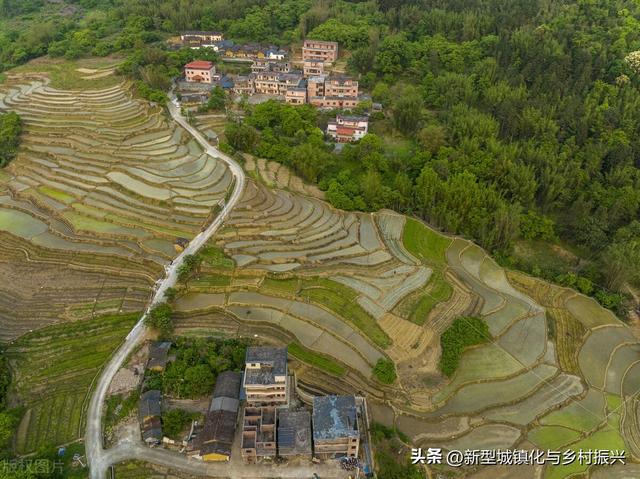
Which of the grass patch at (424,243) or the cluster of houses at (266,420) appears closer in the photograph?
the cluster of houses at (266,420)

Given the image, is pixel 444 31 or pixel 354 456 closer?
pixel 354 456

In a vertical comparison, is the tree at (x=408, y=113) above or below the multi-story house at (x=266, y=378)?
above

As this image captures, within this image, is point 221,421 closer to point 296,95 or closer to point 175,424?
point 175,424

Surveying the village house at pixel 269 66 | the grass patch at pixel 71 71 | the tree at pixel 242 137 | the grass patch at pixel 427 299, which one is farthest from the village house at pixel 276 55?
the grass patch at pixel 427 299

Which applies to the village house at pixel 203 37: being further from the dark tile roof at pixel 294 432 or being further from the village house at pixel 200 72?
the dark tile roof at pixel 294 432

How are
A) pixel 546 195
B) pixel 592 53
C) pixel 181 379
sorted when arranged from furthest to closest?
1. pixel 592 53
2. pixel 546 195
3. pixel 181 379

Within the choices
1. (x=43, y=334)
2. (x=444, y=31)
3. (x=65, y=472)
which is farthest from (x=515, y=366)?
(x=444, y=31)

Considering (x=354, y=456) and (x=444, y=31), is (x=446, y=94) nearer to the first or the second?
(x=444, y=31)
